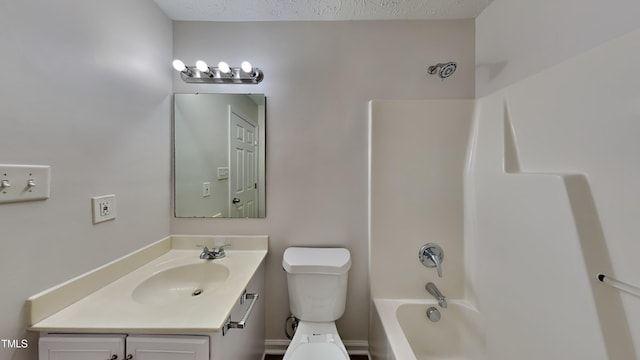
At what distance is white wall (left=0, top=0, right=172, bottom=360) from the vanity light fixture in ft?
0.63

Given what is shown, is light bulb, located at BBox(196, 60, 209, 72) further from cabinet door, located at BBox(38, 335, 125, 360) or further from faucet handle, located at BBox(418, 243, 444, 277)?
faucet handle, located at BBox(418, 243, 444, 277)

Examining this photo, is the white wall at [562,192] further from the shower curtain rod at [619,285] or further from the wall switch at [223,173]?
the wall switch at [223,173]

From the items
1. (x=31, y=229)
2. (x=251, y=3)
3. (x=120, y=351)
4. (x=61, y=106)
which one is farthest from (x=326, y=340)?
(x=251, y=3)

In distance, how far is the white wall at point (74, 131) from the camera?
2.48 ft

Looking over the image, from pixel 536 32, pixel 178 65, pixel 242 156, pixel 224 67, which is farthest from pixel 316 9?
pixel 536 32

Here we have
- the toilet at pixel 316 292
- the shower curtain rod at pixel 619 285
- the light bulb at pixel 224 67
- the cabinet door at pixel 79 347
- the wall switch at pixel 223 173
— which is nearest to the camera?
the shower curtain rod at pixel 619 285

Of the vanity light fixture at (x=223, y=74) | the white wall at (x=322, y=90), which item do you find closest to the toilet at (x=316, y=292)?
the white wall at (x=322, y=90)

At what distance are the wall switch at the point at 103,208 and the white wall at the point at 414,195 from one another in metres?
1.39

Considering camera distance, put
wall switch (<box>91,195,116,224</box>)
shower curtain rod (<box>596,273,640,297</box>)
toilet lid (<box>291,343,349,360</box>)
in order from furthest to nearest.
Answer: toilet lid (<box>291,343,349,360</box>), wall switch (<box>91,195,116,224</box>), shower curtain rod (<box>596,273,640,297</box>)

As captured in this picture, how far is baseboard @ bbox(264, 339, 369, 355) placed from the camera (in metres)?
1.63

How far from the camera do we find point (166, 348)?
32.0 inches

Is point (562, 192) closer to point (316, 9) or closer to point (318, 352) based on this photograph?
point (318, 352)

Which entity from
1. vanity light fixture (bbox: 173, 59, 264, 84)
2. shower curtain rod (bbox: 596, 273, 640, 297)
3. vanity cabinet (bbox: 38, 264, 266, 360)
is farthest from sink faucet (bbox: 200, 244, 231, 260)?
shower curtain rod (bbox: 596, 273, 640, 297)

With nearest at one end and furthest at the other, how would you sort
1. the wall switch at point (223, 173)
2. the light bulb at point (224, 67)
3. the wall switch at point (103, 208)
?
the wall switch at point (103, 208) → the light bulb at point (224, 67) → the wall switch at point (223, 173)
